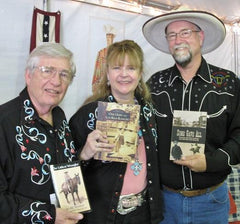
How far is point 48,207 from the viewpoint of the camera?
1.24 meters

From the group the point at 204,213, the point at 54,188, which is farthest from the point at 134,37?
the point at 54,188

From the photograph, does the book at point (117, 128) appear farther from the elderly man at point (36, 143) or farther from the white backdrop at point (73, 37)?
the white backdrop at point (73, 37)

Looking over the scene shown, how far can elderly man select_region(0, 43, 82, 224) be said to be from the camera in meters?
1.22

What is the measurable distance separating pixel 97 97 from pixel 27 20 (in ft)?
4.50

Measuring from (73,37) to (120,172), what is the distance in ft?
5.98

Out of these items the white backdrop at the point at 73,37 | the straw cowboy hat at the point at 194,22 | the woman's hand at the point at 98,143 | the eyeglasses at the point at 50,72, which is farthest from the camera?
the white backdrop at the point at 73,37

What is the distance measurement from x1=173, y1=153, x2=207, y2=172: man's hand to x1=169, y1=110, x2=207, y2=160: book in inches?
1.1

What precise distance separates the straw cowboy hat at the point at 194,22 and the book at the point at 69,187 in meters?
1.36

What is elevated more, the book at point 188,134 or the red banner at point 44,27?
the red banner at point 44,27

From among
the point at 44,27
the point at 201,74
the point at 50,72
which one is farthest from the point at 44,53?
the point at 44,27

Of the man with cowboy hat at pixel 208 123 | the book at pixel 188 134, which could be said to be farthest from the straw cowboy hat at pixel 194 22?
the book at pixel 188 134

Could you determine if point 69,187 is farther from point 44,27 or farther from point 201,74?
point 44,27

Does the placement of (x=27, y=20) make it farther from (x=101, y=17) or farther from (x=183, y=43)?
(x=183, y=43)

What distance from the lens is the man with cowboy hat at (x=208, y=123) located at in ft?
6.07
